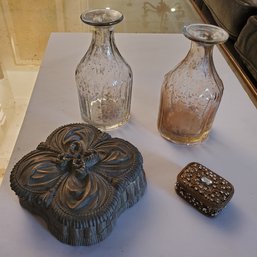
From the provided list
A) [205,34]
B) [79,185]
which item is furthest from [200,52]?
[79,185]

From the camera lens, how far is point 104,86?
2.15ft

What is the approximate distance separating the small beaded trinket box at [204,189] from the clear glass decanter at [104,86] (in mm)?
218

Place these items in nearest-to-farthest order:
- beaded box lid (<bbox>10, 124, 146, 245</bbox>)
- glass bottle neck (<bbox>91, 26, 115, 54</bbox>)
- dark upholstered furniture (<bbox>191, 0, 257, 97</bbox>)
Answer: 1. beaded box lid (<bbox>10, 124, 146, 245</bbox>)
2. glass bottle neck (<bbox>91, 26, 115, 54</bbox>)
3. dark upholstered furniture (<bbox>191, 0, 257, 97</bbox>)

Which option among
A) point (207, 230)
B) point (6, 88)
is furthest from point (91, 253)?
point (6, 88)

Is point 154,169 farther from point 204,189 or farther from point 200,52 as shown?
point 200,52

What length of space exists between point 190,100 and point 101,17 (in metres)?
0.24

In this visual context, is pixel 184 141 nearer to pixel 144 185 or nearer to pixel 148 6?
pixel 144 185

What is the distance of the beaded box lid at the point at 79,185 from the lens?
0.41 meters

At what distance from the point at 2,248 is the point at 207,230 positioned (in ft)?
1.03

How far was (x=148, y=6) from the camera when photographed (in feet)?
5.20

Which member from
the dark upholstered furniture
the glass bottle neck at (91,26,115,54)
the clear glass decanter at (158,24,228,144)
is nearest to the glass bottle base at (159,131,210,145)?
the clear glass decanter at (158,24,228,144)

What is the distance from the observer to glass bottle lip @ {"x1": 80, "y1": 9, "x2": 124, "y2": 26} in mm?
504

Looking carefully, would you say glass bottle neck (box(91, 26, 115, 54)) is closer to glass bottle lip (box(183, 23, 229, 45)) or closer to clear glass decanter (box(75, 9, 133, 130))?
clear glass decanter (box(75, 9, 133, 130))

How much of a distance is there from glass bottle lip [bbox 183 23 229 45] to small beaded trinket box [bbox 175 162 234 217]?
0.21 m
